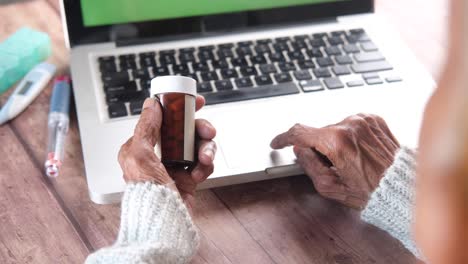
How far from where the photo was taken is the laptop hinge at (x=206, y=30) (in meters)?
0.87

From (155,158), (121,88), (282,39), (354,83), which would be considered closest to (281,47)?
(282,39)

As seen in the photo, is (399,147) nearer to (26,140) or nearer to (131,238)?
(131,238)

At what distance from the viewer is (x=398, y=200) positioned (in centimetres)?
62

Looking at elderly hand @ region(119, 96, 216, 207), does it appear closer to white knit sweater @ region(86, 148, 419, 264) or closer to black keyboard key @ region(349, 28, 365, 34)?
white knit sweater @ region(86, 148, 419, 264)

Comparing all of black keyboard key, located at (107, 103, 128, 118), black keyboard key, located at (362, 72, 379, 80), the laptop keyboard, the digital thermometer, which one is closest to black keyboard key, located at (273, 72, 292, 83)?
the laptop keyboard

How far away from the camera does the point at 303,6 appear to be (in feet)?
2.99

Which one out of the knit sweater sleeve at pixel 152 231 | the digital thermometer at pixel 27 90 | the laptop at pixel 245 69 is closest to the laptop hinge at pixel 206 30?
the laptop at pixel 245 69

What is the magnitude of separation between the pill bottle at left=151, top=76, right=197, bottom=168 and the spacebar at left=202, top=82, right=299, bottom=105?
16cm

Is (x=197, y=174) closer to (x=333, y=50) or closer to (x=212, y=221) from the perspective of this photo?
(x=212, y=221)

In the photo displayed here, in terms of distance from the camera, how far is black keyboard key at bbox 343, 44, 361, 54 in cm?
89

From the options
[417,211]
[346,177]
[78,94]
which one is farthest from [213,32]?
[417,211]

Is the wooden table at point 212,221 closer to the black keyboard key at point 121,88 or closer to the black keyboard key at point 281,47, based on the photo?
the black keyboard key at point 121,88

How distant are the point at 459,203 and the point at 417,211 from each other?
4 cm

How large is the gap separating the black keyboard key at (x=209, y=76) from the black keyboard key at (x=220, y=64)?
0.02 meters
